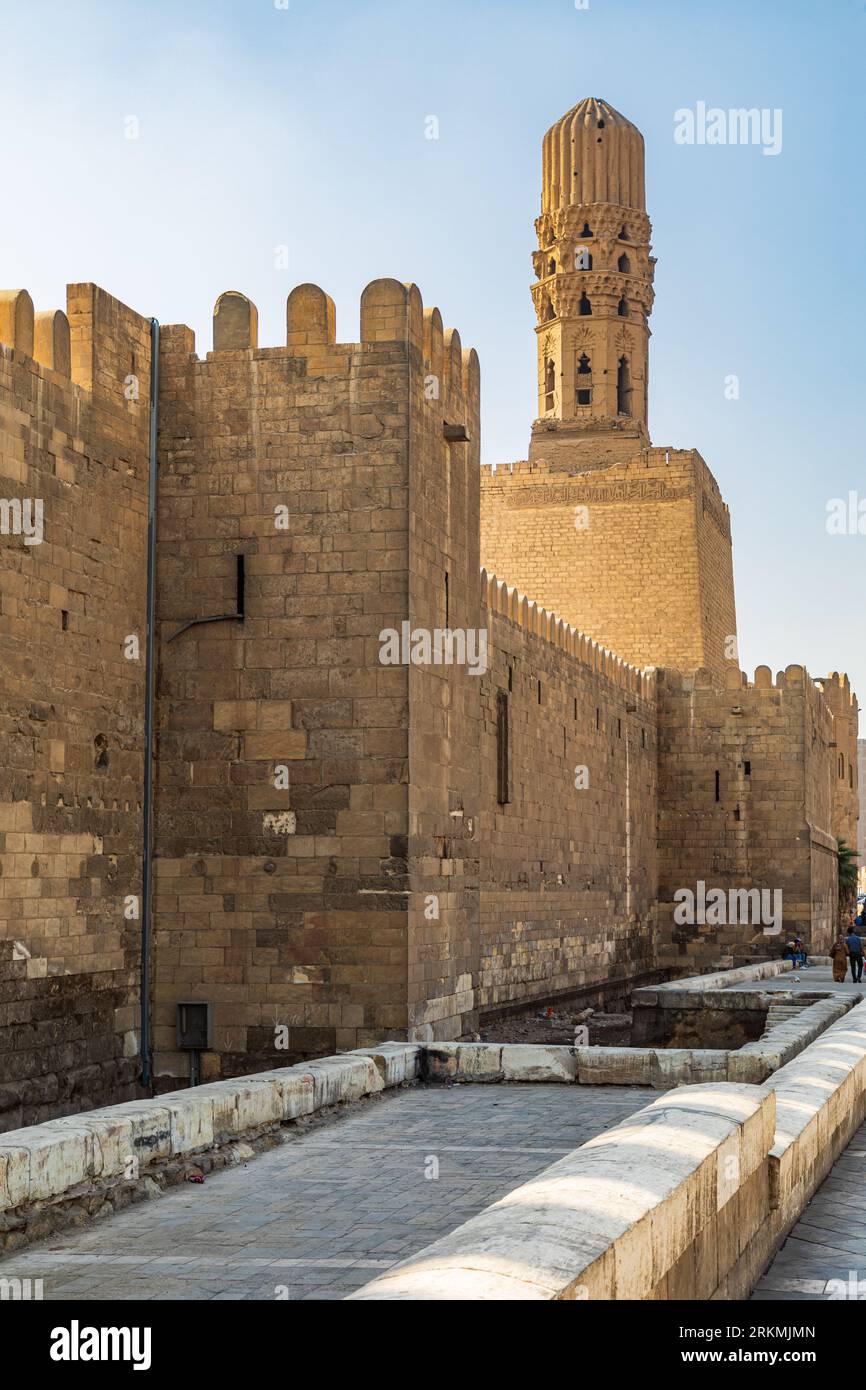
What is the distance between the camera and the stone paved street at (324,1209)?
479 centimetres

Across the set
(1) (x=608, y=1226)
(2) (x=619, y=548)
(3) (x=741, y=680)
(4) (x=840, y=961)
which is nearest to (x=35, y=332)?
(1) (x=608, y=1226)

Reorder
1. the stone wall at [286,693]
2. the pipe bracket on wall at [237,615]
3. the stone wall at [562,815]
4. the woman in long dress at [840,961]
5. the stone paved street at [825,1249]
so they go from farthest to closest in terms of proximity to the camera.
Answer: the woman in long dress at [840,961]
the stone wall at [562,815]
the pipe bracket on wall at [237,615]
the stone wall at [286,693]
the stone paved street at [825,1249]

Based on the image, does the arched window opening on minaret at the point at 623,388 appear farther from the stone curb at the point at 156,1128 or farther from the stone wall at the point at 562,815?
the stone curb at the point at 156,1128

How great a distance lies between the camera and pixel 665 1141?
4613 millimetres

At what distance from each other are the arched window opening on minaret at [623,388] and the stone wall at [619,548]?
286 cm

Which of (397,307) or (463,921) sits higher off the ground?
(397,307)

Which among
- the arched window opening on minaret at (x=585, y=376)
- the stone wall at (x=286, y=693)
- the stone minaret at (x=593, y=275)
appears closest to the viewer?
the stone wall at (x=286, y=693)

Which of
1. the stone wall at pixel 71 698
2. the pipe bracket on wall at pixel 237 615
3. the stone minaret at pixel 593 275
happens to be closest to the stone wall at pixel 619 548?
the stone minaret at pixel 593 275

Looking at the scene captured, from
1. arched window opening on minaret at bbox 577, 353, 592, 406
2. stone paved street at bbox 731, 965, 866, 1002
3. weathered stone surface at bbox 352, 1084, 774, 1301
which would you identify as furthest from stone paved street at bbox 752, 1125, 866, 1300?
arched window opening on minaret at bbox 577, 353, 592, 406

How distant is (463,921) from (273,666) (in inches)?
101

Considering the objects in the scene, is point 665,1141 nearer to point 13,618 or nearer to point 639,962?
point 13,618

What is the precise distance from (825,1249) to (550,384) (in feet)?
107

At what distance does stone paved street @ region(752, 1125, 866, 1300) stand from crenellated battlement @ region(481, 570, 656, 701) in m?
9.18
